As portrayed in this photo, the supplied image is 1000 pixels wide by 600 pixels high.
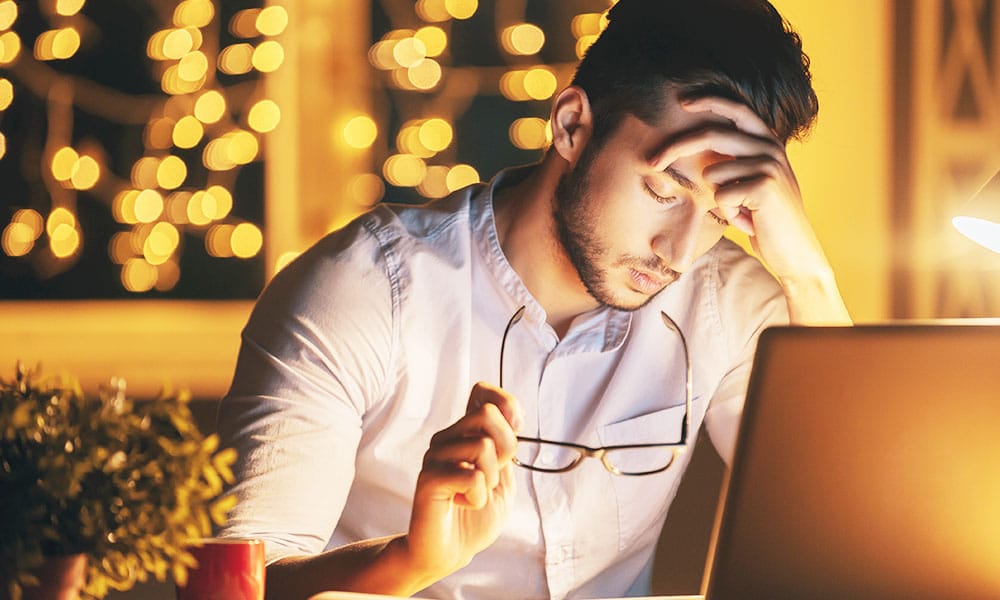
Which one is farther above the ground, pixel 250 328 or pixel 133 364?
pixel 250 328

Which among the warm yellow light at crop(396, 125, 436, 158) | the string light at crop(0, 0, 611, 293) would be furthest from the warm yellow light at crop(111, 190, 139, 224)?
the warm yellow light at crop(396, 125, 436, 158)

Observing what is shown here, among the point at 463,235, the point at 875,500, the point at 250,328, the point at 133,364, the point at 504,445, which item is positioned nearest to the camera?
the point at 875,500

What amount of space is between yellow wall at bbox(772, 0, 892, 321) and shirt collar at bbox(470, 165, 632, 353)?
147 cm

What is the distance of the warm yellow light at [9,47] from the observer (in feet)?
10.5

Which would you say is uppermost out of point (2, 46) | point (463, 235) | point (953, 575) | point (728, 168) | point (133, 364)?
point (2, 46)

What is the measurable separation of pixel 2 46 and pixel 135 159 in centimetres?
45

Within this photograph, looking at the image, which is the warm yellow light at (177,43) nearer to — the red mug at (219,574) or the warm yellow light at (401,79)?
the warm yellow light at (401,79)

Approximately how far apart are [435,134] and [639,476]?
1.71 m

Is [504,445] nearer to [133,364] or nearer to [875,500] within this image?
[875,500]

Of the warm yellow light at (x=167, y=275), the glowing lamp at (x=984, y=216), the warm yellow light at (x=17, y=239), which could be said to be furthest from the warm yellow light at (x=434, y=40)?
the glowing lamp at (x=984, y=216)

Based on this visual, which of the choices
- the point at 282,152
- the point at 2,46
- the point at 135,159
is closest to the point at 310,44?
the point at 282,152

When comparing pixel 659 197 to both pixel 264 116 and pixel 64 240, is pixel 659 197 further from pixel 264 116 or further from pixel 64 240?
pixel 64 240

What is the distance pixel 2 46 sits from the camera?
10.5 feet

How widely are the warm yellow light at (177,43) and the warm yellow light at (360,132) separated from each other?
0.47 metres
